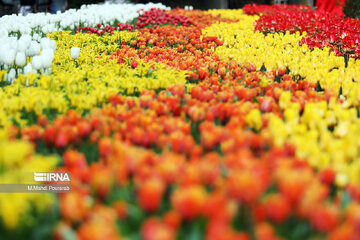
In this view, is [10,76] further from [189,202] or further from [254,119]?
[189,202]

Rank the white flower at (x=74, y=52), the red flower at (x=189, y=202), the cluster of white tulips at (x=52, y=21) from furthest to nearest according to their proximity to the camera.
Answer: the cluster of white tulips at (x=52, y=21) → the white flower at (x=74, y=52) → the red flower at (x=189, y=202)

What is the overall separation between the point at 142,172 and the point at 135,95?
1.83 metres

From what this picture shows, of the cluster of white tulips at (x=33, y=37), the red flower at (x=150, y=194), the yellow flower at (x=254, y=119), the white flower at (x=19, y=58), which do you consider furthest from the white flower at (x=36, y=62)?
the red flower at (x=150, y=194)

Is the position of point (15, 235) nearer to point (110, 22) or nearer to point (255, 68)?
point (255, 68)

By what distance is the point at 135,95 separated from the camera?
3.36 m

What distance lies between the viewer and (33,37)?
601 cm

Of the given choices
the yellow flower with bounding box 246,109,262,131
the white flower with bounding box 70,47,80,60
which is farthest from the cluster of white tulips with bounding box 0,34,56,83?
the yellow flower with bounding box 246,109,262,131

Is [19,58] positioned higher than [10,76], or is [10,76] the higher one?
[19,58]

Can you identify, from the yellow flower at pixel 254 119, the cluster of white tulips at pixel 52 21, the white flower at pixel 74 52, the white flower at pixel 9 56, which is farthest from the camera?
the cluster of white tulips at pixel 52 21

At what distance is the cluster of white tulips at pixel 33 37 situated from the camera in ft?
11.7

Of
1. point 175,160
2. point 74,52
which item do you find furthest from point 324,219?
point 74,52

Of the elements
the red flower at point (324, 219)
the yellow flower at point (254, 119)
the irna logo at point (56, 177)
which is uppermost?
the yellow flower at point (254, 119)

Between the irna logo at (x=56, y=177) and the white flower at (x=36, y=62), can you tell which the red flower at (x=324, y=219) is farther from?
the white flower at (x=36, y=62)

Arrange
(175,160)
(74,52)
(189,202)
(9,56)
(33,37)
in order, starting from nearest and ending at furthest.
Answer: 1. (189,202)
2. (175,160)
3. (9,56)
4. (74,52)
5. (33,37)
